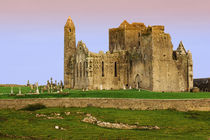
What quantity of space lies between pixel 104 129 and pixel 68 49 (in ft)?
126

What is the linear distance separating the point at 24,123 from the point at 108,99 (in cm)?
1470

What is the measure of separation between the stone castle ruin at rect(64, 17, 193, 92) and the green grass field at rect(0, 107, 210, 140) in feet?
58.4

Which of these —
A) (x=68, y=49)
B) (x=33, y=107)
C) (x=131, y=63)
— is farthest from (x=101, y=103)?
(x=68, y=49)

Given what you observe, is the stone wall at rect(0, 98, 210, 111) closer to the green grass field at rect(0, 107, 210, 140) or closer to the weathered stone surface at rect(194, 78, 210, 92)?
the green grass field at rect(0, 107, 210, 140)

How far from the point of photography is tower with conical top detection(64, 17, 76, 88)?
70688 millimetres

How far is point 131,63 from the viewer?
68250 millimetres

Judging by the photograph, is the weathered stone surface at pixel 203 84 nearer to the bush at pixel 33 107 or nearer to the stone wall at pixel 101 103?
Answer: the stone wall at pixel 101 103

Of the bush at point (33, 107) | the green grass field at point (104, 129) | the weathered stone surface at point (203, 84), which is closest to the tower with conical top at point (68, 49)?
the bush at point (33, 107)

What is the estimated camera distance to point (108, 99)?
1859 inches

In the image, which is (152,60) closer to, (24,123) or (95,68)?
(95,68)

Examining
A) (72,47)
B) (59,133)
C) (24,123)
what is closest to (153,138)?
(59,133)

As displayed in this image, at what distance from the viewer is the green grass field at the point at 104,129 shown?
30.2 m

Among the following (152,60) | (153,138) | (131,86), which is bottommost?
(153,138)

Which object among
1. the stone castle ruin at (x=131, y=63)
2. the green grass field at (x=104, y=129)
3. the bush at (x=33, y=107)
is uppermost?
the stone castle ruin at (x=131, y=63)
